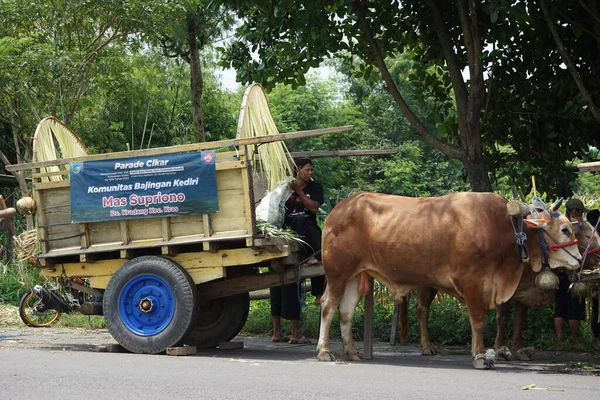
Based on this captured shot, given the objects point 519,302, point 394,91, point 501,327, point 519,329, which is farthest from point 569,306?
point 394,91

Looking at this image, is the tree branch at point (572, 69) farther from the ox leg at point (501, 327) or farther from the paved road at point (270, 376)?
the paved road at point (270, 376)

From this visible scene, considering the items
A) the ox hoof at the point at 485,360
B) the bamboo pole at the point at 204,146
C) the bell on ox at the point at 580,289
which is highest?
the bamboo pole at the point at 204,146

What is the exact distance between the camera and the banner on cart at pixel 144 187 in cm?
998

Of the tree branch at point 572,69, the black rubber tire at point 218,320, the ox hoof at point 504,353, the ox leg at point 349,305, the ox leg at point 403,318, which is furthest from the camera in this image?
the ox leg at point 403,318

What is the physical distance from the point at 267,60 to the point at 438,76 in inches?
112

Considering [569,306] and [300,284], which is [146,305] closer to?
[300,284]

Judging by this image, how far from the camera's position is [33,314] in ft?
48.4

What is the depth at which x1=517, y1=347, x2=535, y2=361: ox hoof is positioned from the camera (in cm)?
1022

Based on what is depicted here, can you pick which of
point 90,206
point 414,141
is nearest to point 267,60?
point 90,206

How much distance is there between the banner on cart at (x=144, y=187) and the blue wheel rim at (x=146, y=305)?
753 mm

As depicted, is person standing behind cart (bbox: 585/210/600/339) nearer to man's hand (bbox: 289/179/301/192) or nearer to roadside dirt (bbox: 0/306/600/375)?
roadside dirt (bbox: 0/306/600/375)

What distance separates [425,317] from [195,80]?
10033 millimetres

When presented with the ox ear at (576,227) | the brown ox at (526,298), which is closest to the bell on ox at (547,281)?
the brown ox at (526,298)

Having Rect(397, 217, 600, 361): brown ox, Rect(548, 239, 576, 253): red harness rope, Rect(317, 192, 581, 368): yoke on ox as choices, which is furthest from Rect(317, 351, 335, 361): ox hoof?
Rect(548, 239, 576, 253): red harness rope
